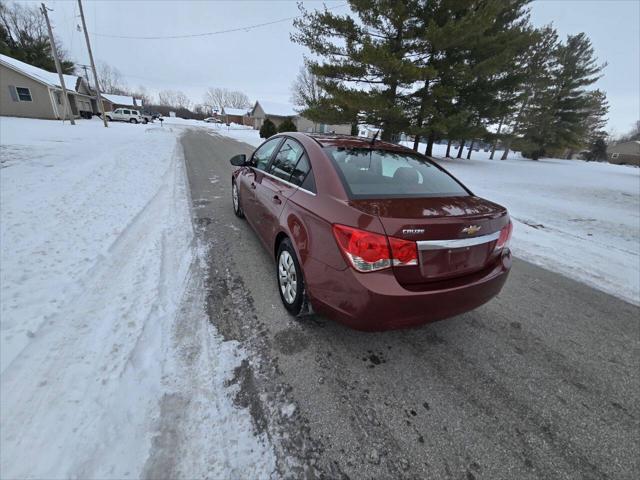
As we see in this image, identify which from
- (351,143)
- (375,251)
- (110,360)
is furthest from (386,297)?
(110,360)

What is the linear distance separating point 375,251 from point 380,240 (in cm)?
8

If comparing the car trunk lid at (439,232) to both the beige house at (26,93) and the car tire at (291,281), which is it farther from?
the beige house at (26,93)

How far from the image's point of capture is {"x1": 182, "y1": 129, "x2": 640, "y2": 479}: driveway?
65.0 inches

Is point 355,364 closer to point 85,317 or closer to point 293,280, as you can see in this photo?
point 293,280

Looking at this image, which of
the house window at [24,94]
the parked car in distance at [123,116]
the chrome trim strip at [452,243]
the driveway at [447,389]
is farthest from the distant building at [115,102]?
the chrome trim strip at [452,243]

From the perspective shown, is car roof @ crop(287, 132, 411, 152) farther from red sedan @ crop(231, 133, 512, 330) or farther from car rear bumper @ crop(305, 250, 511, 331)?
car rear bumper @ crop(305, 250, 511, 331)

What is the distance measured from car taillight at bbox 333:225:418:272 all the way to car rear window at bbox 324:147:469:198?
1.47ft

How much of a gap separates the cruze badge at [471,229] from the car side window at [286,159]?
168 centimetres

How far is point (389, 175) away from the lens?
2680 millimetres

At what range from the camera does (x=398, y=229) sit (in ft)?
6.00

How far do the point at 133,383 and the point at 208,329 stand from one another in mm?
638

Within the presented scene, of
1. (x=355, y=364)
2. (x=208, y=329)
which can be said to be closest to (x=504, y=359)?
(x=355, y=364)

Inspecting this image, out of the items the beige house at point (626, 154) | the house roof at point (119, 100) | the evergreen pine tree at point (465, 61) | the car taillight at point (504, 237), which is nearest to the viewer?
the car taillight at point (504, 237)

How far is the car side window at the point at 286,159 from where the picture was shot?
119 inches
